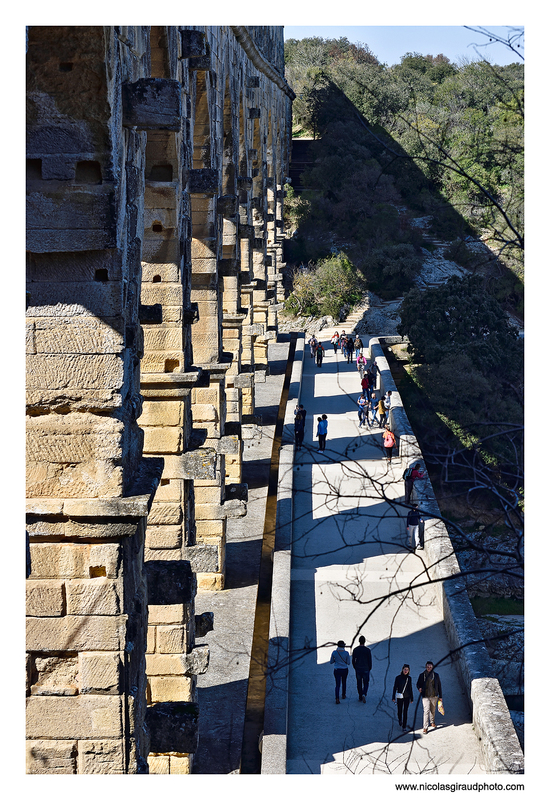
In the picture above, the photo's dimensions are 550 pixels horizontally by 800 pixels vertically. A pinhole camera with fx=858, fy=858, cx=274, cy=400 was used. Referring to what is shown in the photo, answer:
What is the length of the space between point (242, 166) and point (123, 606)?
13953 millimetres

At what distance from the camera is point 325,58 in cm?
5722

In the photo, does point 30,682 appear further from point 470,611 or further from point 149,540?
point 470,611

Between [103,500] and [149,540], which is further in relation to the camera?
[149,540]

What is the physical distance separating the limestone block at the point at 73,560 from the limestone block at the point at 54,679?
1.79 feet

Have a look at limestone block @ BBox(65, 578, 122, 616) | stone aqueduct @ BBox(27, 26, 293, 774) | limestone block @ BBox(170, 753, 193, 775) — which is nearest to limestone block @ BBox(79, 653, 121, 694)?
stone aqueduct @ BBox(27, 26, 293, 774)

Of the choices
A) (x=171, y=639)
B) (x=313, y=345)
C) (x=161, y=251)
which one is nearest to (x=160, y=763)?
(x=171, y=639)

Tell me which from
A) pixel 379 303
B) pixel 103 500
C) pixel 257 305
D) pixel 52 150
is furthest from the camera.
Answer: pixel 379 303

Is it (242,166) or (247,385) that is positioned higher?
(242,166)

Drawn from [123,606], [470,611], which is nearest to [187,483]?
[123,606]

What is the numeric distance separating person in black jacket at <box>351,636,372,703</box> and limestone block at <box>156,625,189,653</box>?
2080 mm

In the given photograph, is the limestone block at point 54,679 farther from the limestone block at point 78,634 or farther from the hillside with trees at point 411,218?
the hillside with trees at point 411,218

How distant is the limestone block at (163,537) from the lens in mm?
8531

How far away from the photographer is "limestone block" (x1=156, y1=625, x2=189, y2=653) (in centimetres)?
766

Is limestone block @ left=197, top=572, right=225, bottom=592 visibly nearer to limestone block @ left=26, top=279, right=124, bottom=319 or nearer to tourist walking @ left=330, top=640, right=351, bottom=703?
tourist walking @ left=330, top=640, right=351, bottom=703
